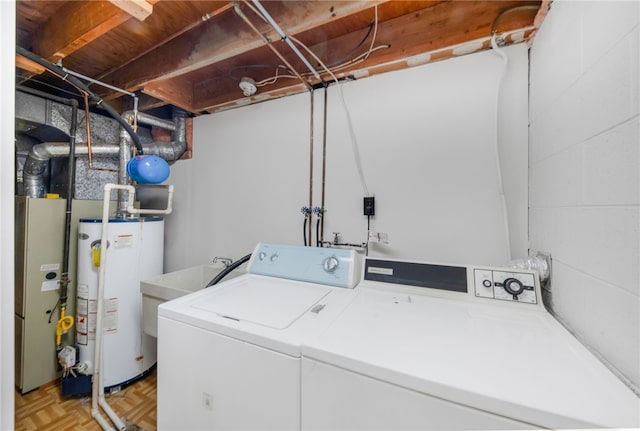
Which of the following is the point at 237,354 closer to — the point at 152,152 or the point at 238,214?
the point at 238,214

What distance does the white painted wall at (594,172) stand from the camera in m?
0.60

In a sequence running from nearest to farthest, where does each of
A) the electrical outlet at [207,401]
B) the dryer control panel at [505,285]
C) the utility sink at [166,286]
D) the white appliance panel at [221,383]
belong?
1. the white appliance panel at [221,383]
2. the electrical outlet at [207,401]
3. the dryer control panel at [505,285]
4. the utility sink at [166,286]

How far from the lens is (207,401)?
899 millimetres

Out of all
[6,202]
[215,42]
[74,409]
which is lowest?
[74,409]

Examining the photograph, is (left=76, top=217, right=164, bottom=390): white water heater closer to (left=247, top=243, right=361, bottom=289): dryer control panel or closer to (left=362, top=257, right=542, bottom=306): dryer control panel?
(left=247, top=243, right=361, bottom=289): dryer control panel

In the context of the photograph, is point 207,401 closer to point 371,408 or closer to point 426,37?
point 371,408

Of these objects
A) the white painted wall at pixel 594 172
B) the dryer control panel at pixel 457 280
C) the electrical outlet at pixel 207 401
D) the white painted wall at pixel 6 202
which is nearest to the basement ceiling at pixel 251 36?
the white painted wall at pixel 594 172

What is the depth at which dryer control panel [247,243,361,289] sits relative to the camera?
128 centimetres

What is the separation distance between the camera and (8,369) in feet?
1.62

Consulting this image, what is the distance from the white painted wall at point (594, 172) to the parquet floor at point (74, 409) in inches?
88.7

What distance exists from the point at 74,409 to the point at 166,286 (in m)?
0.98

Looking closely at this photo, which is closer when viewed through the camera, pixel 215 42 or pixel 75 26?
pixel 75 26

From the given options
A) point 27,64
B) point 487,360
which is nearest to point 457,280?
point 487,360

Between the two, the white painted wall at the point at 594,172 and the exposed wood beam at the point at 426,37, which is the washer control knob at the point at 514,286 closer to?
the white painted wall at the point at 594,172
